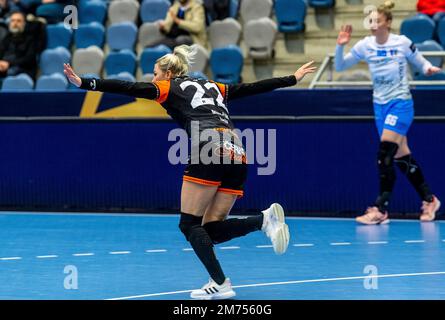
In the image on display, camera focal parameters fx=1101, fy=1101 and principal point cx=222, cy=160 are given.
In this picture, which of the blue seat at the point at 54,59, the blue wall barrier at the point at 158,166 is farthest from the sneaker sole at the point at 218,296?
the blue seat at the point at 54,59

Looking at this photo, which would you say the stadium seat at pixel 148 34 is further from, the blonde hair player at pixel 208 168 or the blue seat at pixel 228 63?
the blonde hair player at pixel 208 168

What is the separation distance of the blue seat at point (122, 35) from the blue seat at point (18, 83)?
155 centimetres

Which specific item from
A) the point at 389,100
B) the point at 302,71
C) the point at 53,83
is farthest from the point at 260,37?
the point at 302,71

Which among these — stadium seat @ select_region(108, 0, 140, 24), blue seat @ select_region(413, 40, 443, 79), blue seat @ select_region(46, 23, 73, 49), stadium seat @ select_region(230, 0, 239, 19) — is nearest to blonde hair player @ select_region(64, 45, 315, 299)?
blue seat @ select_region(413, 40, 443, 79)

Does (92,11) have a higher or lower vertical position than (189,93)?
higher

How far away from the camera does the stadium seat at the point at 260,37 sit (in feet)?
53.0

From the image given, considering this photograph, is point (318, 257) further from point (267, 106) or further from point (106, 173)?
point (106, 173)

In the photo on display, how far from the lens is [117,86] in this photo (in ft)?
27.3

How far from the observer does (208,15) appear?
1672cm

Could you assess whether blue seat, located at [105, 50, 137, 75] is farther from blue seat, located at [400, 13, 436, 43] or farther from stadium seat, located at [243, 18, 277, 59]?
blue seat, located at [400, 13, 436, 43]

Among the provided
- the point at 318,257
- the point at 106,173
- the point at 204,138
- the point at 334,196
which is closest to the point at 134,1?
the point at 106,173

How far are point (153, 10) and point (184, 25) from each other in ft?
4.02

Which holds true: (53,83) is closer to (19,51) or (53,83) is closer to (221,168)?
(19,51)

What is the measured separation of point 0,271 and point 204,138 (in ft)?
7.97
